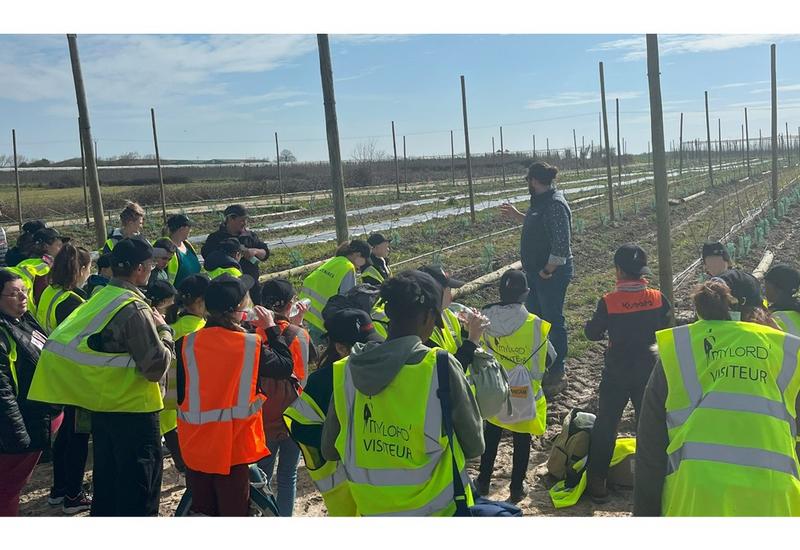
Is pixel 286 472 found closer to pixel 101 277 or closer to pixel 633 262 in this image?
pixel 101 277

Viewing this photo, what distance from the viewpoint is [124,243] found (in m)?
3.45

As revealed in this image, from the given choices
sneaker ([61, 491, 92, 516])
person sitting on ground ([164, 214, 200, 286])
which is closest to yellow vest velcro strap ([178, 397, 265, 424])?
sneaker ([61, 491, 92, 516])

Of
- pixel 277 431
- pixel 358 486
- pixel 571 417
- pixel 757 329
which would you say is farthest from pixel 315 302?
pixel 757 329

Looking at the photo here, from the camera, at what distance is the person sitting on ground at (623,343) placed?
14.0ft

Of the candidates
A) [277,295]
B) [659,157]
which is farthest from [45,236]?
[659,157]

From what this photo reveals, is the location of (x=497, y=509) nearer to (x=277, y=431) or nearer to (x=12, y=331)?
(x=277, y=431)

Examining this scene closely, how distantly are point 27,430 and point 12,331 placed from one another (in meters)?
0.53

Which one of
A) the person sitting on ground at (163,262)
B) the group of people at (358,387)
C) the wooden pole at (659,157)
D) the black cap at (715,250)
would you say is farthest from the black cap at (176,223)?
the black cap at (715,250)

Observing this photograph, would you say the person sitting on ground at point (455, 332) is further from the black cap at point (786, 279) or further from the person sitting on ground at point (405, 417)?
the black cap at point (786, 279)

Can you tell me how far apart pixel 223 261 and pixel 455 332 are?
7.06ft

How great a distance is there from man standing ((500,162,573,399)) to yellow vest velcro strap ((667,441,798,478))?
403 cm

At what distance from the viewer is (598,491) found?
170 inches

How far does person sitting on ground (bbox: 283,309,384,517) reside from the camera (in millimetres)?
3031

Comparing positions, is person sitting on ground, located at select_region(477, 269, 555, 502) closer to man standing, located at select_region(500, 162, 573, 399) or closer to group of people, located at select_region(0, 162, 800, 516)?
group of people, located at select_region(0, 162, 800, 516)
